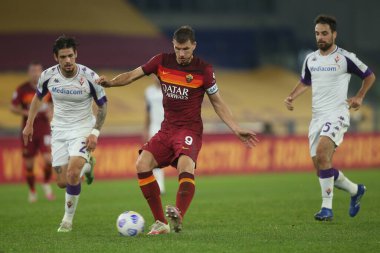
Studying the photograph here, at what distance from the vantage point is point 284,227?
447 inches

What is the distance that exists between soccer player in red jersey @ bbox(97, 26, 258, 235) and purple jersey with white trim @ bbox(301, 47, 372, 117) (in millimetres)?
2030

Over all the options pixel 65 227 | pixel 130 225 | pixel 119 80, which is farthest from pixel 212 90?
pixel 65 227

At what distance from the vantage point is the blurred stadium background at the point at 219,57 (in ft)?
86.9

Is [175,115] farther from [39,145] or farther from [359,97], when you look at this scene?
[39,145]

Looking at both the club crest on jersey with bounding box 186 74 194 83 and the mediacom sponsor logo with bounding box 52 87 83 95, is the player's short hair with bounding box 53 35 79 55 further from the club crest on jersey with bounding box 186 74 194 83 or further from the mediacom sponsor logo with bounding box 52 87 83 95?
the club crest on jersey with bounding box 186 74 194 83

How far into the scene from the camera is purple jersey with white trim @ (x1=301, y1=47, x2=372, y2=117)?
483 inches

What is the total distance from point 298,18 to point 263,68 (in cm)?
349

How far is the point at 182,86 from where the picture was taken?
10.8 metres

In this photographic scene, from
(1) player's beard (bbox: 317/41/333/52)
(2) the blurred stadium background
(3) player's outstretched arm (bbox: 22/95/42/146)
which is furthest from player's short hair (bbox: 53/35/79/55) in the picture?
(2) the blurred stadium background

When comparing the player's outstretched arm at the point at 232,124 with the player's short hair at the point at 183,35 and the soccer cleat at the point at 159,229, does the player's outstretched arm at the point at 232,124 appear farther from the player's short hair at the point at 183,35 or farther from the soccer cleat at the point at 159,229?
the soccer cleat at the point at 159,229

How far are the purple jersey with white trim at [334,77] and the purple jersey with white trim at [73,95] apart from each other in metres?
2.92

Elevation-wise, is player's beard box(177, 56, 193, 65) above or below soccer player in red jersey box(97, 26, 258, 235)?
above

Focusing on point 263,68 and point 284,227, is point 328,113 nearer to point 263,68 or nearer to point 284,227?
point 284,227

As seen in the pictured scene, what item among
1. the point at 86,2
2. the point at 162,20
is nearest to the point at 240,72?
the point at 162,20
